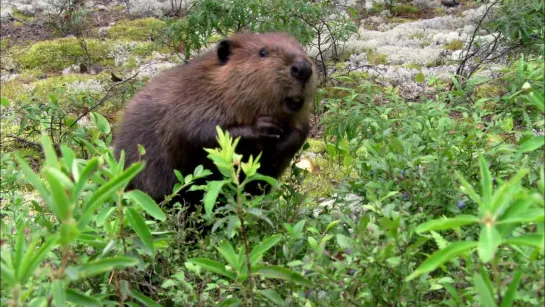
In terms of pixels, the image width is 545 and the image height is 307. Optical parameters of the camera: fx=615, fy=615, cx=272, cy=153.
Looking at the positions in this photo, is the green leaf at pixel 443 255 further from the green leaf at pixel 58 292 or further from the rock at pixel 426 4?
the rock at pixel 426 4

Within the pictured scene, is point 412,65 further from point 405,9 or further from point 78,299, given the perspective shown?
point 78,299

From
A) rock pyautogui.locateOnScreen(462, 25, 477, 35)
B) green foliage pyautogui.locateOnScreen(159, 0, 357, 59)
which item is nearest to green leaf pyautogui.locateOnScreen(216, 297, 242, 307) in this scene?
green foliage pyautogui.locateOnScreen(159, 0, 357, 59)

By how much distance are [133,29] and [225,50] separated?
12579 mm

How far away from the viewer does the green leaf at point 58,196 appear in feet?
5.53

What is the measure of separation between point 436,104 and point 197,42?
580 cm

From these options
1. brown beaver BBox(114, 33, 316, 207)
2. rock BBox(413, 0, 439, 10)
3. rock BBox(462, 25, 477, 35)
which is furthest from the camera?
rock BBox(413, 0, 439, 10)

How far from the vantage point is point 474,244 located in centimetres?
167

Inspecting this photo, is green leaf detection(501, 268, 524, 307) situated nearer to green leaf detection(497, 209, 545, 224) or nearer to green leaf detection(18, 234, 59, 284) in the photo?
green leaf detection(497, 209, 545, 224)

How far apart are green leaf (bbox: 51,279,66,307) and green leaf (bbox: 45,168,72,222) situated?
0.22 meters

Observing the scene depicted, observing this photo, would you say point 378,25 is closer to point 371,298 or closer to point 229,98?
point 229,98

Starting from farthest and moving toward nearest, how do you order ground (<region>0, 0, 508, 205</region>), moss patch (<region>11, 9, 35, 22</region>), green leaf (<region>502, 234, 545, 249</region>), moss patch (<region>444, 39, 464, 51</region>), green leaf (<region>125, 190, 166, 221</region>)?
moss patch (<region>11, 9, 35, 22</region>) → moss patch (<region>444, 39, 464, 51</region>) → ground (<region>0, 0, 508, 205</region>) → green leaf (<region>125, 190, 166, 221</region>) → green leaf (<region>502, 234, 545, 249</region>)

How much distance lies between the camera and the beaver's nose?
428 cm

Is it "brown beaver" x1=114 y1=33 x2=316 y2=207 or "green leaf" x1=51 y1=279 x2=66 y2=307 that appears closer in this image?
"green leaf" x1=51 y1=279 x2=66 y2=307

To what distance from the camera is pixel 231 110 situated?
4.55 meters
